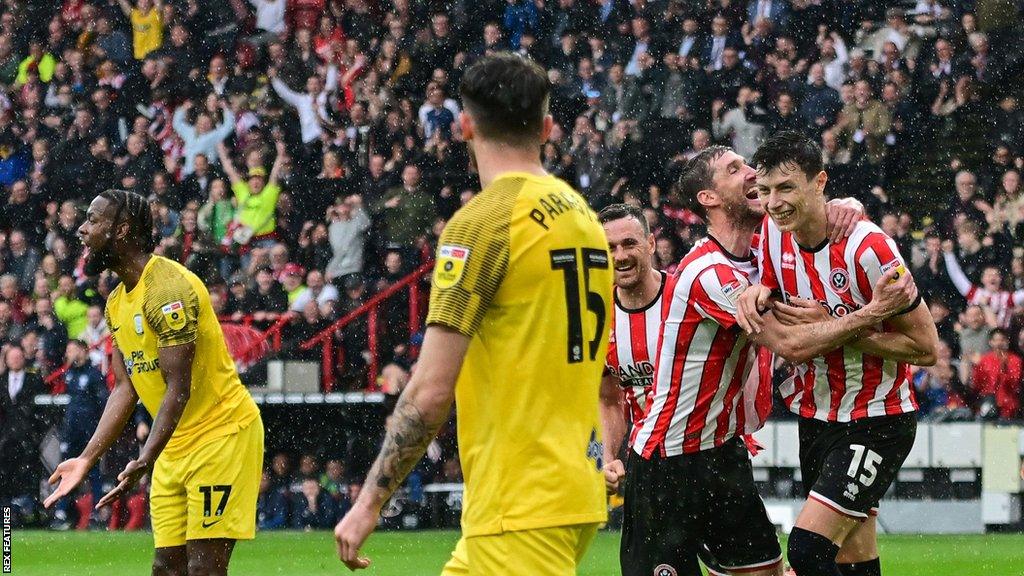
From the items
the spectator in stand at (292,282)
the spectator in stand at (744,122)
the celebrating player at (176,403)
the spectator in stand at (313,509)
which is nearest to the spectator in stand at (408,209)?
the spectator in stand at (292,282)

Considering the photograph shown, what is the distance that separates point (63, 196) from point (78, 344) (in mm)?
2829

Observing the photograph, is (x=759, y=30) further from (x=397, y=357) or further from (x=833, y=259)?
(x=833, y=259)

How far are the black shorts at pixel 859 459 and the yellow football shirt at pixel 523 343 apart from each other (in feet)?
7.86

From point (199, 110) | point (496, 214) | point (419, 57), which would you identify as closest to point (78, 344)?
point (199, 110)

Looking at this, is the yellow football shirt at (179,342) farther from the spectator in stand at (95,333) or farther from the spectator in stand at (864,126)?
the spectator in stand at (864,126)

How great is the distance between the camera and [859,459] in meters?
6.03

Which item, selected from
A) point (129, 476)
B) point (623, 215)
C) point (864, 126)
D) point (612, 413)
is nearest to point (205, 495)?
point (129, 476)

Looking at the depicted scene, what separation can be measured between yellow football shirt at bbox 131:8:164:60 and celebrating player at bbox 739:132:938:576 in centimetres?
1511

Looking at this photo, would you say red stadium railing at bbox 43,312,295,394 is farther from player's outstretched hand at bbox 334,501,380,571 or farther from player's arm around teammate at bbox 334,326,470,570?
player's outstretched hand at bbox 334,501,380,571

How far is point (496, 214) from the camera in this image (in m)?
3.72

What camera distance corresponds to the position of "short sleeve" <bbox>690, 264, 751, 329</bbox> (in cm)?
587

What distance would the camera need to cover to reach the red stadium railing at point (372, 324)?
1606 centimetres

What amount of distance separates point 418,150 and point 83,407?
4626mm

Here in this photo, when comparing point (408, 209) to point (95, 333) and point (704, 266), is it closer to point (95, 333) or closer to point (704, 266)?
point (95, 333)
